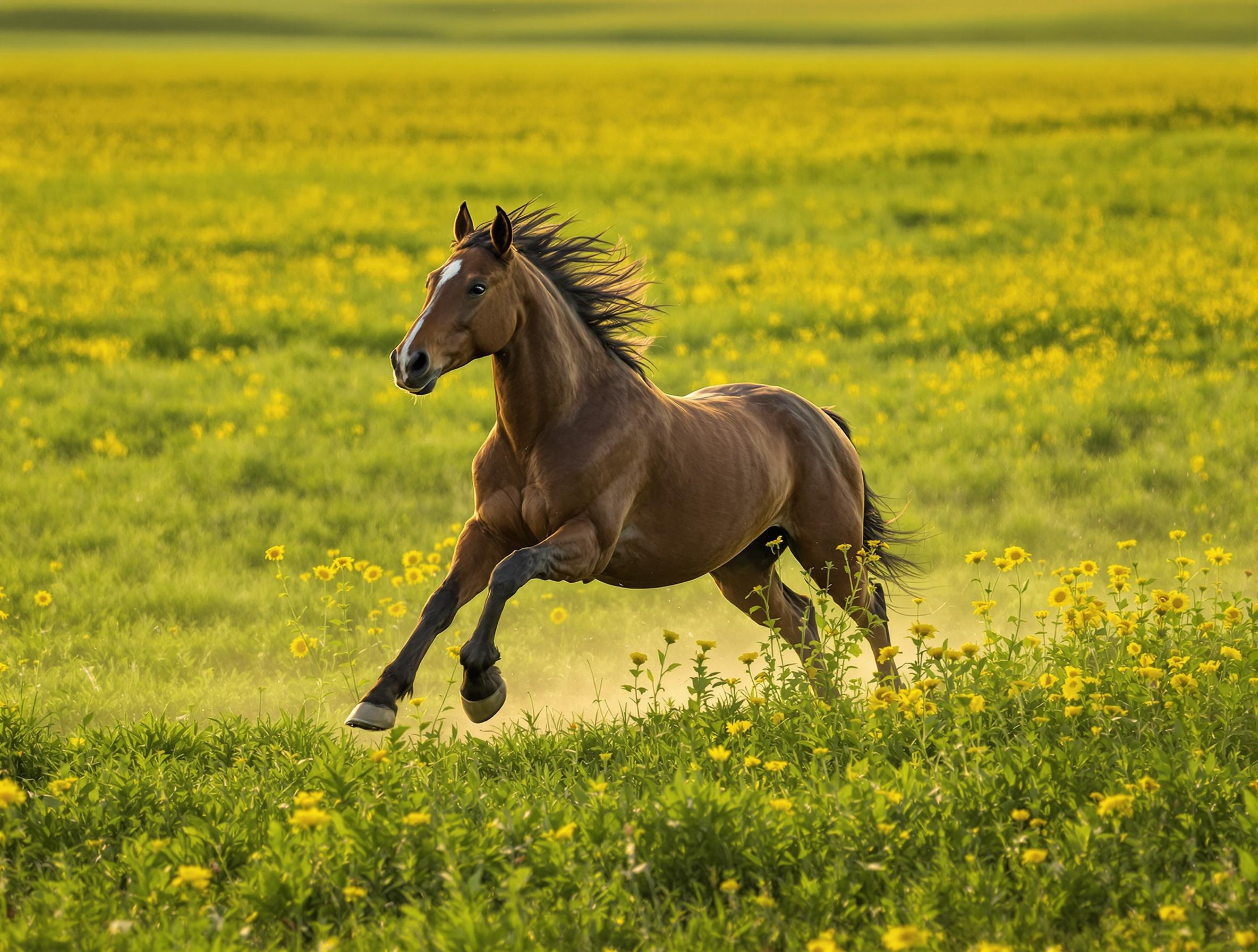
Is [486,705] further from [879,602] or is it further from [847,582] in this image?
[879,602]

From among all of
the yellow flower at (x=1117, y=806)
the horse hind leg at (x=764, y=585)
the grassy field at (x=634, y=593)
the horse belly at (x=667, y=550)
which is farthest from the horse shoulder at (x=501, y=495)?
the yellow flower at (x=1117, y=806)

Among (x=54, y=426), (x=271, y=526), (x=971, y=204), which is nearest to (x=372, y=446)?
(x=271, y=526)

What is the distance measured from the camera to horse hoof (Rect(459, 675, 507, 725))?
5.28m

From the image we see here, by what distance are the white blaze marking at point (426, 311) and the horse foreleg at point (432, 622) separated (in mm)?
1050

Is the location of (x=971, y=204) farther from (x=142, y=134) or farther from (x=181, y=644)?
(x=142, y=134)

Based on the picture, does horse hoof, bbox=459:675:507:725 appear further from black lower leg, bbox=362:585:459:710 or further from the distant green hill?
the distant green hill

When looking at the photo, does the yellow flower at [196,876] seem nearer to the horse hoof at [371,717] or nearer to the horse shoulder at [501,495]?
the horse hoof at [371,717]

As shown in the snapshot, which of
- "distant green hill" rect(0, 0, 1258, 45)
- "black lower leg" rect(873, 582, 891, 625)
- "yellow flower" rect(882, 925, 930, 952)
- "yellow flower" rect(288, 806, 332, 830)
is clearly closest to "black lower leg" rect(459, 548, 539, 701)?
"yellow flower" rect(288, 806, 332, 830)

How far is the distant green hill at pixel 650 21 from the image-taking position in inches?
2773

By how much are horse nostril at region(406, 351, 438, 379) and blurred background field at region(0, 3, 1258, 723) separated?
2.25 meters

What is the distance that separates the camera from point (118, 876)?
440 centimetres

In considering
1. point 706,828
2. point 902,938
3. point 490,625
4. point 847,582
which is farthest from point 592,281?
point 902,938

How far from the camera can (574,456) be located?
5.57 m

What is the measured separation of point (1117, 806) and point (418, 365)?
2982mm
